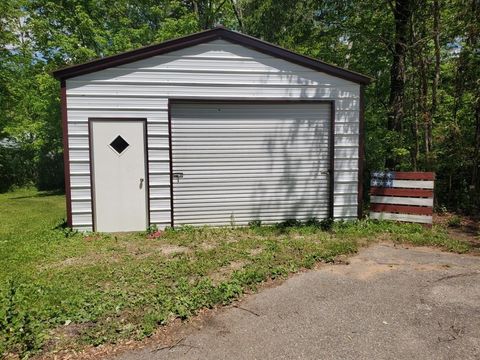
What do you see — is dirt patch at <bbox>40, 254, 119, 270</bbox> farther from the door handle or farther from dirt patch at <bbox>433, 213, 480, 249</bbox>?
dirt patch at <bbox>433, 213, 480, 249</bbox>

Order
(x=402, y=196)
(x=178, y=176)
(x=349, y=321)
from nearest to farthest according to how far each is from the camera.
Answer: (x=349, y=321) < (x=178, y=176) < (x=402, y=196)

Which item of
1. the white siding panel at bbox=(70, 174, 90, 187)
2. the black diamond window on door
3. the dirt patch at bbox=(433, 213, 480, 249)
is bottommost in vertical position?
the dirt patch at bbox=(433, 213, 480, 249)

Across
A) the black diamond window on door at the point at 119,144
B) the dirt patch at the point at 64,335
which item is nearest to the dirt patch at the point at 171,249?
the black diamond window on door at the point at 119,144

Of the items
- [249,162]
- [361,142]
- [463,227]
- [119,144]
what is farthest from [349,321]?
[463,227]

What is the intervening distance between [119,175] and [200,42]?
116 inches

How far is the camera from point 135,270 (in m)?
4.55

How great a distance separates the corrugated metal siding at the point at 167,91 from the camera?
6.34 m

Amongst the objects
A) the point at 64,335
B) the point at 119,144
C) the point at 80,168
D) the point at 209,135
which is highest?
the point at 209,135

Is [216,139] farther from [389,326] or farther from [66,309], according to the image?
[389,326]

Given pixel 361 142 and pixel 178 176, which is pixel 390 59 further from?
pixel 178 176

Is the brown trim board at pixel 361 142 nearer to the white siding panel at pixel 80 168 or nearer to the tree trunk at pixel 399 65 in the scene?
the tree trunk at pixel 399 65

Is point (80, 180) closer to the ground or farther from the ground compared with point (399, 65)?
closer to the ground

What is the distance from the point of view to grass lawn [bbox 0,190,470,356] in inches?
123

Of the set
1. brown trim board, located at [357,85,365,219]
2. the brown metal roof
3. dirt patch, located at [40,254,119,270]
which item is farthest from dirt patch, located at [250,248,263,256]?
the brown metal roof
